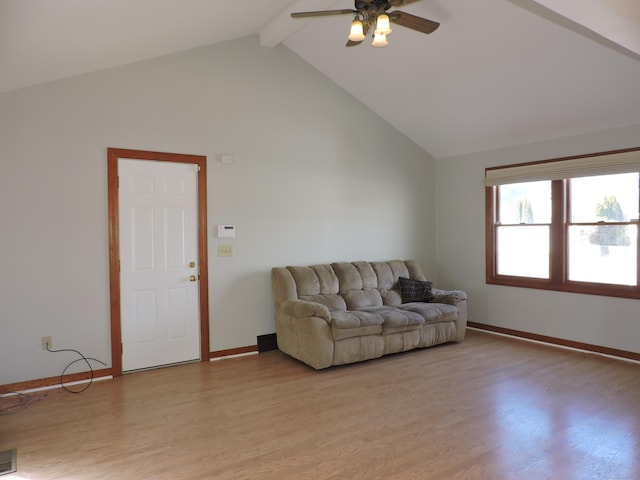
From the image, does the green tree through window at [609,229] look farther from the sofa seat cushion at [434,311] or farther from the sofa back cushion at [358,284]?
the sofa back cushion at [358,284]

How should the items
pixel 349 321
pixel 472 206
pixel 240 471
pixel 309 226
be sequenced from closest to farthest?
pixel 240 471 < pixel 349 321 < pixel 309 226 < pixel 472 206

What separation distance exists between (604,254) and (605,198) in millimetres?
609

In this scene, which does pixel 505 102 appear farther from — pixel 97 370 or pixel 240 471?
pixel 97 370

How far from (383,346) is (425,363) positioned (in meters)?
0.46

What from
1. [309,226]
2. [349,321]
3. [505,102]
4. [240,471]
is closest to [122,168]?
[309,226]

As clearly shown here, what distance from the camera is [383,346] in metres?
4.66

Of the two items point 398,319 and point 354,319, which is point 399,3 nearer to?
point 354,319

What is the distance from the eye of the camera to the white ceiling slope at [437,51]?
2717 mm

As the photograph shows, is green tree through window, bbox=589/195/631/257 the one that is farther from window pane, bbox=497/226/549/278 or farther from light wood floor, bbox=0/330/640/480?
light wood floor, bbox=0/330/640/480

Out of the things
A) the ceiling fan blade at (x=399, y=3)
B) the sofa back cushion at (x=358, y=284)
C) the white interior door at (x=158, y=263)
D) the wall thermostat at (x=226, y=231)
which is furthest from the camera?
the sofa back cushion at (x=358, y=284)

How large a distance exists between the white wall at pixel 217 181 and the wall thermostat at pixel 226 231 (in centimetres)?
7

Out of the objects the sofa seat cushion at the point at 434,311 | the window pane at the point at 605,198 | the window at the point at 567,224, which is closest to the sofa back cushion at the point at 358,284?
the sofa seat cushion at the point at 434,311

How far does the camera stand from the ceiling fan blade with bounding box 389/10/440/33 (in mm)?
3018

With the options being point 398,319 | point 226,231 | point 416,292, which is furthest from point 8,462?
point 416,292
